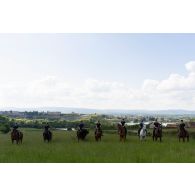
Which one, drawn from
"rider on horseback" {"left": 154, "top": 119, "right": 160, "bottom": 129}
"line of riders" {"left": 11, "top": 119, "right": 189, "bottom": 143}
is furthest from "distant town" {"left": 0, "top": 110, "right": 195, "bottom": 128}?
"rider on horseback" {"left": 154, "top": 119, "right": 160, "bottom": 129}

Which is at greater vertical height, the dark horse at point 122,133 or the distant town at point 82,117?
the distant town at point 82,117

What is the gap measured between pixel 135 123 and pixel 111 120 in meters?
3.70

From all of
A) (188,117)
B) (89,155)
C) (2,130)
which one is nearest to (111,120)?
(188,117)

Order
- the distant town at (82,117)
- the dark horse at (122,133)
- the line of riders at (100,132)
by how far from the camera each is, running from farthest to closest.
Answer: the distant town at (82,117) → the dark horse at (122,133) → the line of riders at (100,132)

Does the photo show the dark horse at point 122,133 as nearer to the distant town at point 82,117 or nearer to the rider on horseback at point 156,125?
the rider on horseback at point 156,125

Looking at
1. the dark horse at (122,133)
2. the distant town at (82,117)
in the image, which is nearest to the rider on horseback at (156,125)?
the dark horse at (122,133)

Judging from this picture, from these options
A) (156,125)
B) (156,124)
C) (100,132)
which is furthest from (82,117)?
(156,125)

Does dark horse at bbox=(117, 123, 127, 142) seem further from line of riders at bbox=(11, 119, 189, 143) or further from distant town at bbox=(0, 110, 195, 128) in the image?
distant town at bbox=(0, 110, 195, 128)

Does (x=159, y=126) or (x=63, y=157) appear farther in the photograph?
(x=159, y=126)

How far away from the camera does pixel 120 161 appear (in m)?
17.7

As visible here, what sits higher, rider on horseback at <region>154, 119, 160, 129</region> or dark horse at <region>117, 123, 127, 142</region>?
rider on horseback at <region>154, 119, 160, 129</region>

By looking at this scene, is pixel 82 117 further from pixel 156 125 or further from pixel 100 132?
pixel 156 125

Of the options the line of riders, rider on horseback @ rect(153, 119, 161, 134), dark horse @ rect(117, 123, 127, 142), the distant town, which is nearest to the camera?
the line of riders

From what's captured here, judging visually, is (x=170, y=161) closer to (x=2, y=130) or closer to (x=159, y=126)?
(x=159, y=126)
